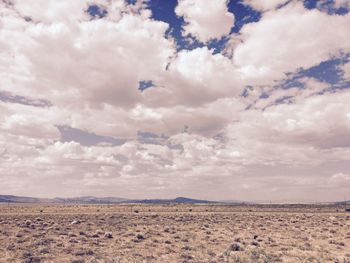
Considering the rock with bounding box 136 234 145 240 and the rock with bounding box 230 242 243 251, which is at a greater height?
the rock with bounding box 230 242 243 251

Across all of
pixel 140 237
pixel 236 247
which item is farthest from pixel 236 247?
pixel 140 237

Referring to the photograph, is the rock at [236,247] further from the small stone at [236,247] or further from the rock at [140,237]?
the rock at [140,237]

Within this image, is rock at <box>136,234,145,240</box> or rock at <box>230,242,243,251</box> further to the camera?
rock at <box>136,234,145,240</box>

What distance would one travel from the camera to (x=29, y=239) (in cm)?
2486

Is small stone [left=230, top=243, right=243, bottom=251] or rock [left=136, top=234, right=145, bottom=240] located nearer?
small stone [left=230, top=243, right=243, bottom=251]

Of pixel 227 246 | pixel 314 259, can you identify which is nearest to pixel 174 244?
pixel 227 246

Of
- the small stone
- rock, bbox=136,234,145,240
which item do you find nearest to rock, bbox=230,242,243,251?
the small stone

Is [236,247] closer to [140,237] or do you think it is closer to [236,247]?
[236,247]

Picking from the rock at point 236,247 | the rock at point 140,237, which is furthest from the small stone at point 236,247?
the rock at point 140,237

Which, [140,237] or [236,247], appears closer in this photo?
[236,247]

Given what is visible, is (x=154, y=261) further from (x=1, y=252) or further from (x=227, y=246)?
(x=1, y=252)

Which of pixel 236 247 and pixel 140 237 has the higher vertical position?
pixel 236 247

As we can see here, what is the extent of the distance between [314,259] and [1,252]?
19.7 m

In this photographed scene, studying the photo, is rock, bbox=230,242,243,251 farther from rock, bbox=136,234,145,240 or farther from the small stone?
rock, bbox=136,234,145,240
